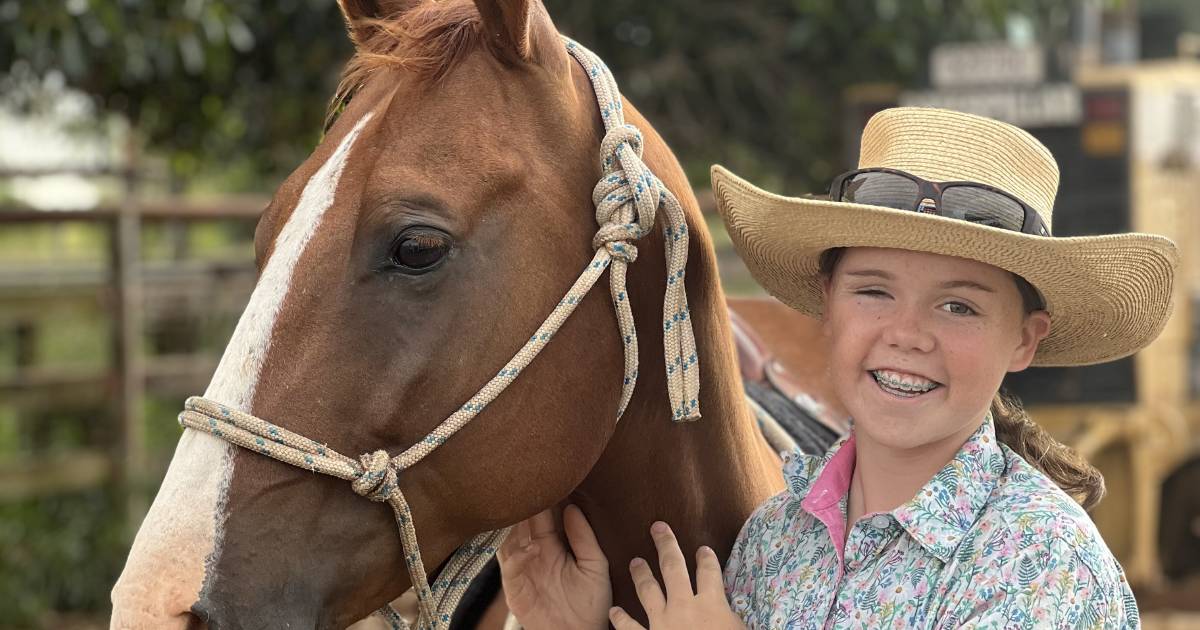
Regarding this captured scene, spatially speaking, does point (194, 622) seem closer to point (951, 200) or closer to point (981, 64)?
point (951, 200)

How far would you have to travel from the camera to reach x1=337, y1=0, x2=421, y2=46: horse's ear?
6.06 ft

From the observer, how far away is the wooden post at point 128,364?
20.1ft

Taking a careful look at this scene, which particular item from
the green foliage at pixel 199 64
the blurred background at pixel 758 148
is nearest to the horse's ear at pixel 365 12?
the green foliage at pixel 199 64

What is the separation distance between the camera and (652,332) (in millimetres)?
1813

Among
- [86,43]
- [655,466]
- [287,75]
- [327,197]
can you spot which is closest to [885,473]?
[655,466]

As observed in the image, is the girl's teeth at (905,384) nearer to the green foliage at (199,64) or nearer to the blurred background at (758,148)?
the green foliage at (199,64)

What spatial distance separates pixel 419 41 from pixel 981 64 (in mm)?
4567

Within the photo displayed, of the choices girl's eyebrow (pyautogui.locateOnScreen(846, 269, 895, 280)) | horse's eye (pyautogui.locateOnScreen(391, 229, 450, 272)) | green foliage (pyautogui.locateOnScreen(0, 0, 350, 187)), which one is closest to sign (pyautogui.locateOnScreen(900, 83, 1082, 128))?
green foliage (pyautogui.locateOnScreen(0, 0, 350, 187))

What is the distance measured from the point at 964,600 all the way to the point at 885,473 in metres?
0.24

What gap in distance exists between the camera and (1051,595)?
1.38 m

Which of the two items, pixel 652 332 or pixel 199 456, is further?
pixel 652 332

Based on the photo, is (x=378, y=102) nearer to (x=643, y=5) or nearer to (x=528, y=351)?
(x=528, y=351)

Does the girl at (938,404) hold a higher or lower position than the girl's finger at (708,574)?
higher

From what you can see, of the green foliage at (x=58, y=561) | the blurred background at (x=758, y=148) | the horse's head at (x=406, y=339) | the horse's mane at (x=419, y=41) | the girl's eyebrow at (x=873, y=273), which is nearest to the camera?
the horse's head at (x=406, y=339)
